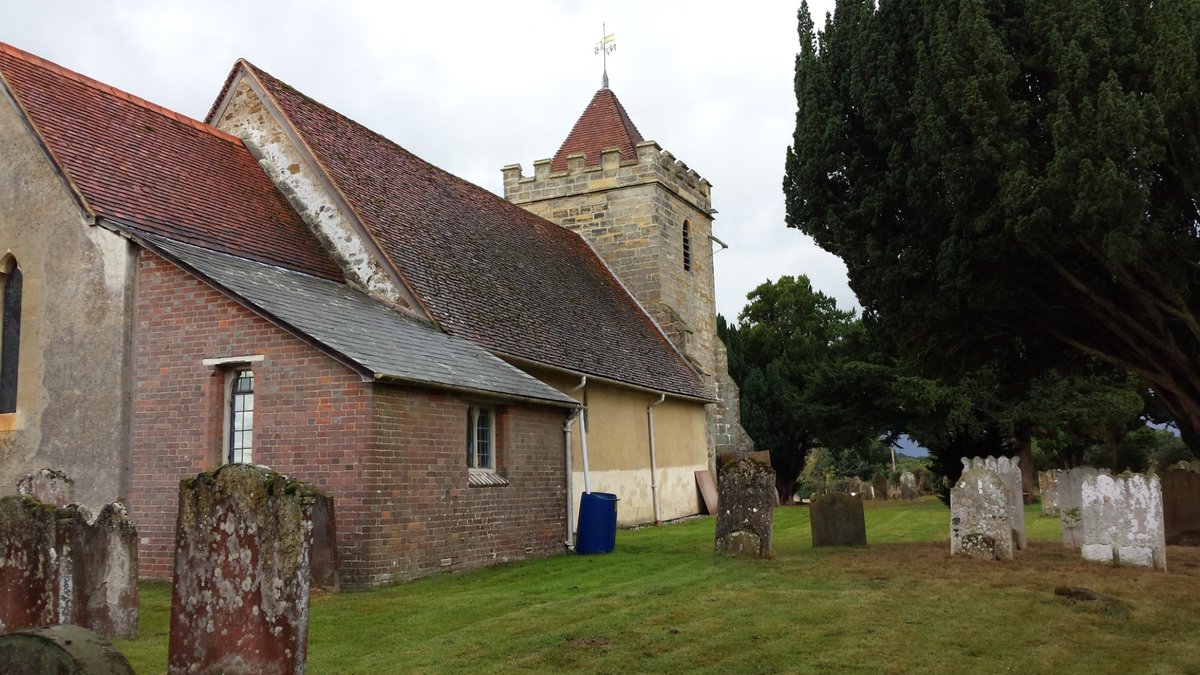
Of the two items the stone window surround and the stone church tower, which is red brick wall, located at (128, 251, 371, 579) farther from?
the stone church tower

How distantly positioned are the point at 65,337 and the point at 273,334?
11.0 ft

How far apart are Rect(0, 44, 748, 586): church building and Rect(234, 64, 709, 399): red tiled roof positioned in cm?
9

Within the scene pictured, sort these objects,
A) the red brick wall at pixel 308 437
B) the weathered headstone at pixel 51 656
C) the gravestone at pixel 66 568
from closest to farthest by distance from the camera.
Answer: the weathered headstone at pixel 51 656
the gravestone at pixel 66 568
the red brick wall at pixel 308 437

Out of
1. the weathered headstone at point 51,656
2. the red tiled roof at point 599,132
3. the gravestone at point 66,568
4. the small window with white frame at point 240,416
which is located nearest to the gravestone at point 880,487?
the red tiled roof at point 599,132

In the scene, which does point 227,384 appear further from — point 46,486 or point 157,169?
point 157,169

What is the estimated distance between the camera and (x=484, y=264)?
67.9 ft

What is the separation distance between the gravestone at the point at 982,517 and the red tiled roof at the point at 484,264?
25.7ft

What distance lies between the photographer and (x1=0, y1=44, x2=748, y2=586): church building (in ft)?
41.2

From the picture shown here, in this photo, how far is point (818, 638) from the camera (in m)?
8.33

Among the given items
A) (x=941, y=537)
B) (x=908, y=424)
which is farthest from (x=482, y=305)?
(x=908, y=424)

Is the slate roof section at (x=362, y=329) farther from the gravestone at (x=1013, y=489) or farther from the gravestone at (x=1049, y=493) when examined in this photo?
the gravestone at (x=1049, y=493)

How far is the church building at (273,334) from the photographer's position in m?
12.5

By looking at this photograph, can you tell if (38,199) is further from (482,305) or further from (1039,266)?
(1039,266)

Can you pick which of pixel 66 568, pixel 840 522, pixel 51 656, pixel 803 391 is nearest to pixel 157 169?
pixel 66 568
